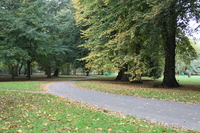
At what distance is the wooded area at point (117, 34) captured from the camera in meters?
12.5

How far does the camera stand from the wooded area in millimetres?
12477

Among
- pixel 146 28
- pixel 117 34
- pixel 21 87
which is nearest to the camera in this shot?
pixel 146 28

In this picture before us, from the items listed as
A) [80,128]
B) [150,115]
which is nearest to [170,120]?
[150,115]

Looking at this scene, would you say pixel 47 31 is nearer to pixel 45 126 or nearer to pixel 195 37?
pixel 195 37

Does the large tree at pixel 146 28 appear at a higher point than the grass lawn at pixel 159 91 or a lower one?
higher

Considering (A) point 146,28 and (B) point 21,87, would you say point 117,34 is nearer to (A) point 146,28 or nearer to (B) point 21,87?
(A) point 146,28

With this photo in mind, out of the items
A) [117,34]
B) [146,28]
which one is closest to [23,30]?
[117,34]

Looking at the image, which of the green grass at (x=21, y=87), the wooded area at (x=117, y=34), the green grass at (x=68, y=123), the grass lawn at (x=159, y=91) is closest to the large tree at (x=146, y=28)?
the wooded area at (x=117, y=34)

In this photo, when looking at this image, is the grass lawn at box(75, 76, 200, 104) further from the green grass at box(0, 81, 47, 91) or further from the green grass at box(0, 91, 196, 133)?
the green grass at box(0, 91, 196, 133)

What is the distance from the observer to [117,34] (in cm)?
1688

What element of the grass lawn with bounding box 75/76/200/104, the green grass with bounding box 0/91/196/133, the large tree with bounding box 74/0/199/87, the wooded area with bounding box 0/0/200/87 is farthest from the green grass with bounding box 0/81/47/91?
the green grass with bounding box 0/91/196/133

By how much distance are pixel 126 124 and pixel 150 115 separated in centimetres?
167

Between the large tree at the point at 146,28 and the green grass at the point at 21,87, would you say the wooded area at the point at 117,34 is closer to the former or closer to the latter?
the large tree at the point at 146,28

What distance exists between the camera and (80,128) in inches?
180
